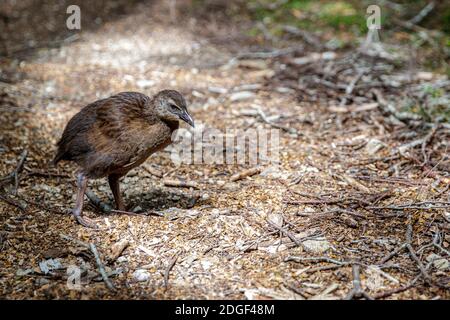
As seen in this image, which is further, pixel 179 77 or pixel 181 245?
pixel 179 77

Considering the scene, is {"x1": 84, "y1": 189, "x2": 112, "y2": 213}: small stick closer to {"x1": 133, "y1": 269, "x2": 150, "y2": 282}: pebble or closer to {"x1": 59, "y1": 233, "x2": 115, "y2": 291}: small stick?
{"x1": 59, "y1": 233, "x2": 115, "y2": 291}: small stick

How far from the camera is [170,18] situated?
33.6 feet

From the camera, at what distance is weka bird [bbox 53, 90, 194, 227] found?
4.90m

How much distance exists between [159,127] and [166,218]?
87cm

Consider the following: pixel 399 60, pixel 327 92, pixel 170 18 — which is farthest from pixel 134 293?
pixel 170 18

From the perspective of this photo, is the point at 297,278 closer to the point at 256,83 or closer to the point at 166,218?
the point at 166,218

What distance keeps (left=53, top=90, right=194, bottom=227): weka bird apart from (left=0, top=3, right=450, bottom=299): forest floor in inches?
17.7

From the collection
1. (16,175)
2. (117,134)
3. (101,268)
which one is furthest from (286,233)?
(16,175)

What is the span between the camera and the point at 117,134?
194 inches

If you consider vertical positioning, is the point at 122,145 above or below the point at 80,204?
above

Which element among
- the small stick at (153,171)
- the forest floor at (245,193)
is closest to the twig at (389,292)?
the forest floor at (245,193)

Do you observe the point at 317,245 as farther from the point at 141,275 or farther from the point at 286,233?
the point at 141,275

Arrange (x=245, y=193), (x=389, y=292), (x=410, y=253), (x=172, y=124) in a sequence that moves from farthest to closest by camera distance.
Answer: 1. (x=245, y=193)
2. (x=172, y=124)
3. (x=410, y=253)
4. (x=389, y=292)

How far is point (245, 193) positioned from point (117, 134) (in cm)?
141
